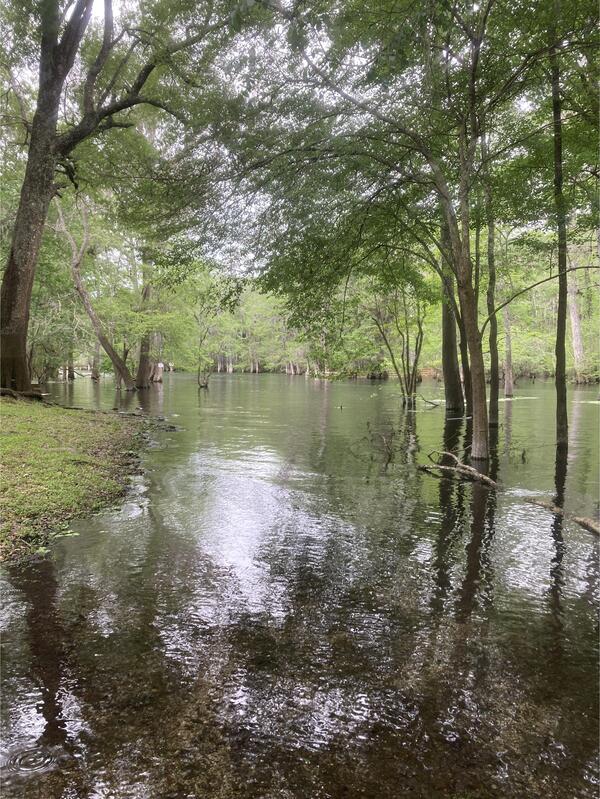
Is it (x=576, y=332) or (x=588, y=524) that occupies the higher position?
(x=576, y=332)

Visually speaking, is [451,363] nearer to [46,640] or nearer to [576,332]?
[46,640]

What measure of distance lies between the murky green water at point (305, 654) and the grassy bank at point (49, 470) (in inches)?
17.7

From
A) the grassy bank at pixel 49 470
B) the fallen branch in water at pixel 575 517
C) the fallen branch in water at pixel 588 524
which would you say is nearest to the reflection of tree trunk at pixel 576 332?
the fallen branch in water at pixel 575 517

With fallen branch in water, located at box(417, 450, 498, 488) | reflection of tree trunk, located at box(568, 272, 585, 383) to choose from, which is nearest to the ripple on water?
fallen branch in water, located at box(417, 450, 498, 488)

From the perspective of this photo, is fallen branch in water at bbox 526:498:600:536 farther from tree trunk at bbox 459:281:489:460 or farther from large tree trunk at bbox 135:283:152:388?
large tree trunk at bbox 135:283:152:388

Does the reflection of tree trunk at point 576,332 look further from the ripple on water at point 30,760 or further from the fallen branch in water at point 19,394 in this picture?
the ripple on water at point 30,760

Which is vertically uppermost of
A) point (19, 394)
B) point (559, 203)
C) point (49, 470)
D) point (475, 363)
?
point (559, 203)

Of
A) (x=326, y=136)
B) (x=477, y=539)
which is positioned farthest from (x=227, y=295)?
(x=477, y=539)

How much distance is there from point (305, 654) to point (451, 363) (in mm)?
18430

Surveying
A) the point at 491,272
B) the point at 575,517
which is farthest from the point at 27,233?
the point at 575,517

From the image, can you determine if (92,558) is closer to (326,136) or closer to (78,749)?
(78,749)

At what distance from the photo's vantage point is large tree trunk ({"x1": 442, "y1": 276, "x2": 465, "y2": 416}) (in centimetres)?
1977

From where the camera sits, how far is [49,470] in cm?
696

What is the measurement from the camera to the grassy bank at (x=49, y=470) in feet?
17.7
